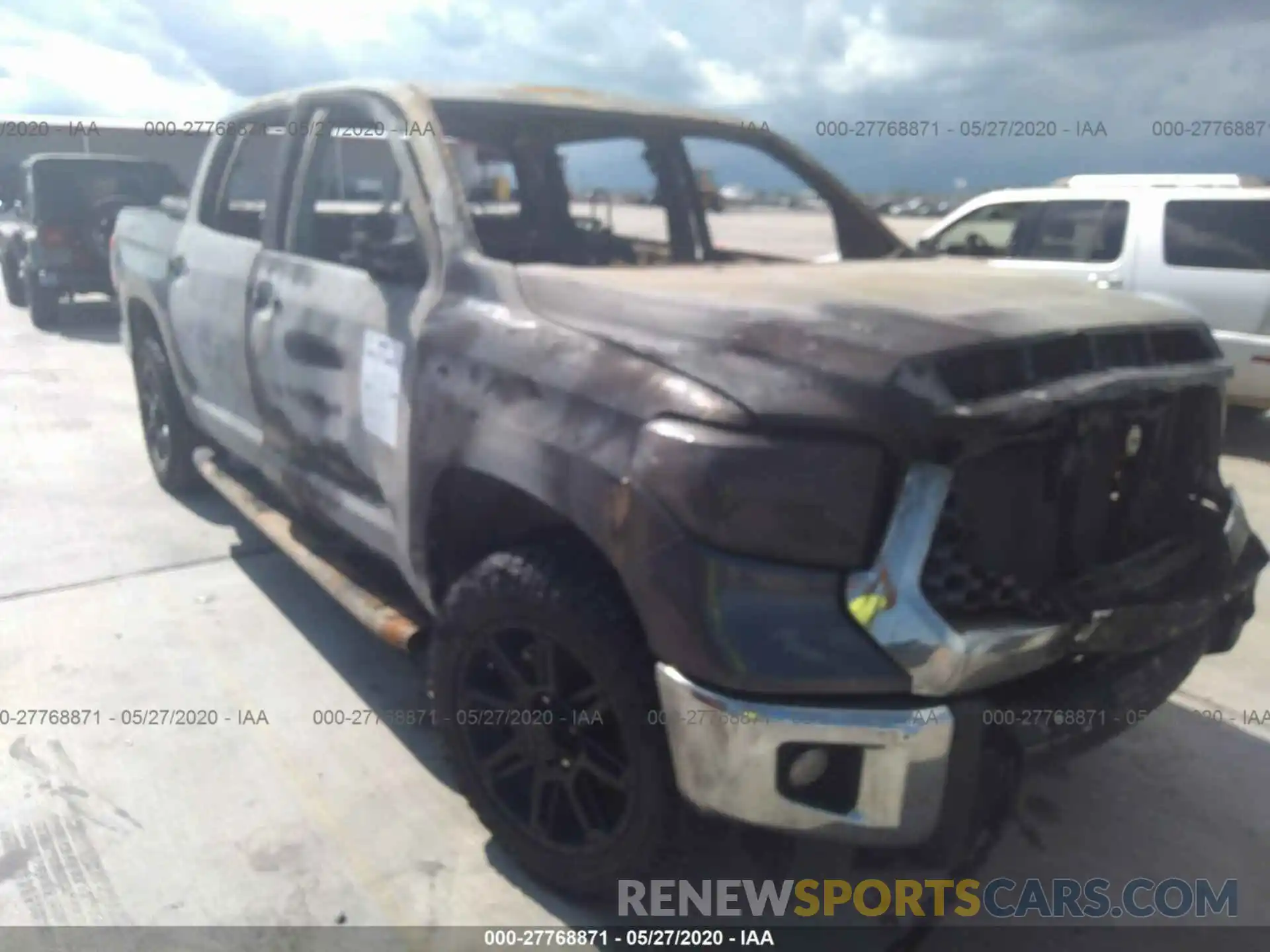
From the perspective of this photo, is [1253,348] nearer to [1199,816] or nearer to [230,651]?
[1199,816]

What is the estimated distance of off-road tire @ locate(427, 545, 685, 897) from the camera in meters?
2.10

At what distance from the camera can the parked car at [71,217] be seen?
37.7ft

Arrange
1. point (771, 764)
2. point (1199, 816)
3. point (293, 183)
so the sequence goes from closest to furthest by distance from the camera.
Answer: point (771, 764), point (1199, 816), point (293, 183)

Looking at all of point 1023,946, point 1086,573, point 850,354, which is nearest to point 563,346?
point 850,354

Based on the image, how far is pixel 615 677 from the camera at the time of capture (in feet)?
6.88

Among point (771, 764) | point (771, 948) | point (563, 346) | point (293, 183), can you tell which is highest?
point (293, 183)

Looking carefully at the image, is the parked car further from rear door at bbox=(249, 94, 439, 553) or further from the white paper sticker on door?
the white paper sticker on door

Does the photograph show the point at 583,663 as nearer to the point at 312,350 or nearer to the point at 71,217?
the point at 312,350

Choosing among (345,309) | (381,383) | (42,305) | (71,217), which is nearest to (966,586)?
(381,383)

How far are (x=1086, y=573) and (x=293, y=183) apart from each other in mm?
2794

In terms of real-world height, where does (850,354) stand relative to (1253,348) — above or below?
above

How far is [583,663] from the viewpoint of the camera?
2.17 meters

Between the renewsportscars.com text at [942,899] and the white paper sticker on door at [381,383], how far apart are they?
4.43ft

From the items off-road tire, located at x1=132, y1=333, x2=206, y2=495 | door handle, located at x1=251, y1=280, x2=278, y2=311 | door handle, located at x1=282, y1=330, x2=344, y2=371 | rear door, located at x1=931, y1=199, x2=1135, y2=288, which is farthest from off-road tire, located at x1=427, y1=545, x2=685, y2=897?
rear door, located at x1=931, y1=199, x2=1135, y2=288
